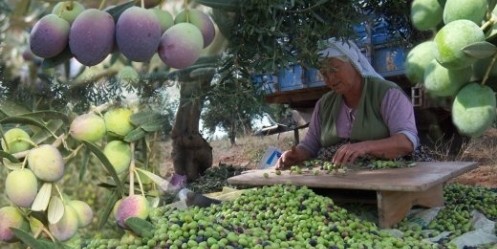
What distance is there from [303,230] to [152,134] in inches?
42.7

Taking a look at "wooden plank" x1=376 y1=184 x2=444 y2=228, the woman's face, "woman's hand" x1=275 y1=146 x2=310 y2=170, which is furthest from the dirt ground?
"wooden plank" x1=376 y1=184 x2=444 y2=228

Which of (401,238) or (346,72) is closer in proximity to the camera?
(401,238)

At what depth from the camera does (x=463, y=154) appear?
459cm

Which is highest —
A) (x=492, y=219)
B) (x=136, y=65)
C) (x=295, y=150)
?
(x=136, y=65)

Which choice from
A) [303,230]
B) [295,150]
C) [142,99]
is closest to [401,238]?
[303,230]

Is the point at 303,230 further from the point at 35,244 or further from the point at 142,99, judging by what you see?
the point at 35,244

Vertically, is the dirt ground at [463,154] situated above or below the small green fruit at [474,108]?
below

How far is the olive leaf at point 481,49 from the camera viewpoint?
40cm

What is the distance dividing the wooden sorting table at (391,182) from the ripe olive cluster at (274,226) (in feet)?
0.17

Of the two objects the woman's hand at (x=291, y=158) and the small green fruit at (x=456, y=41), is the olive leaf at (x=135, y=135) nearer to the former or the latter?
the small green fruit at (x=456, y=41)

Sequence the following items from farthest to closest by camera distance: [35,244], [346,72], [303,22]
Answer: [346,72], [303,22], [35,244]

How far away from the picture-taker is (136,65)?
0.52 metres

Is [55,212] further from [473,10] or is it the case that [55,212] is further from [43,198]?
[473,10]

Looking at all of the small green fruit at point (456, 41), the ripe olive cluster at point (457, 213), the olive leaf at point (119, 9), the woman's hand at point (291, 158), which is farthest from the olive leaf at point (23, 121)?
the woman's hand at point (291, 158)
